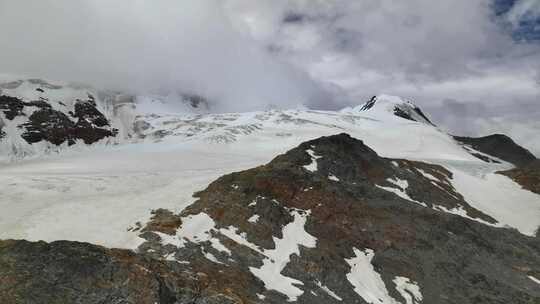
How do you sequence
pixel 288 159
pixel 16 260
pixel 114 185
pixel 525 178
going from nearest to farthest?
pixel 16 260, pixel 288 159, pixel 114 185, pixel 525 178

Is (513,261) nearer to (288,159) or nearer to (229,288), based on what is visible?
(288,159)

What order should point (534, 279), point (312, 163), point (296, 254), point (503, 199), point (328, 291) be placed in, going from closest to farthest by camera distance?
point (328, 291) < point (296, 254) < point (534, 279) < point (312, 163) < point (503, 199)

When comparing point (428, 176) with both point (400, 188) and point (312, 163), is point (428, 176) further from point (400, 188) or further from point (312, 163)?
point (312, 163)

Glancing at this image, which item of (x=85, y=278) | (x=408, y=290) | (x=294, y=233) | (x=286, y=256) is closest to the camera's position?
(x=85, y=278)

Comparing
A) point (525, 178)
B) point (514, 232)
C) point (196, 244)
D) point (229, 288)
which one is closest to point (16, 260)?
point (229, 288)

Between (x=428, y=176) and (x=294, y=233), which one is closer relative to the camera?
(x=294, y=233)

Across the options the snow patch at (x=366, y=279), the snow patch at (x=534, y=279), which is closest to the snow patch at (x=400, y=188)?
the snow patch at (x=534, y=279)

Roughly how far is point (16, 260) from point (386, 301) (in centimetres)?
3242

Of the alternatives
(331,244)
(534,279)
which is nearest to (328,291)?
(331,244)

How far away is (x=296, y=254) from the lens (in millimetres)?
50812

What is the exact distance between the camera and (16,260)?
30.8 m

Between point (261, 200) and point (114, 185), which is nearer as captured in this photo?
point (261, 200)

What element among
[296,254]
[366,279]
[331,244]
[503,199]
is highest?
[503,199]

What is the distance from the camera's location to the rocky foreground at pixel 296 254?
3127 centimetres
